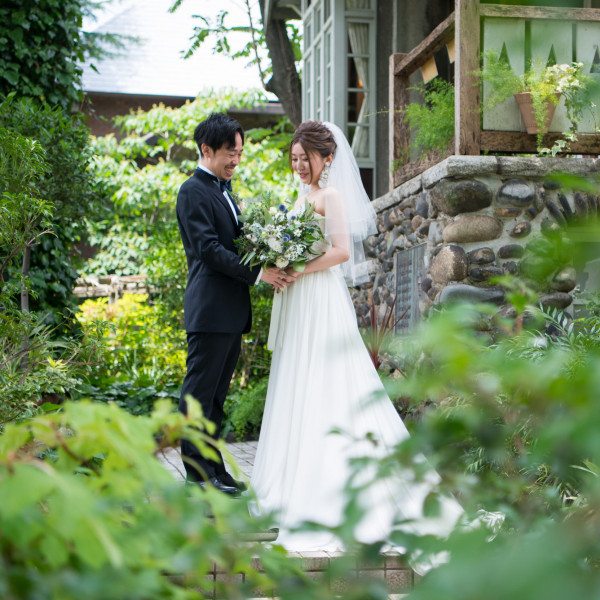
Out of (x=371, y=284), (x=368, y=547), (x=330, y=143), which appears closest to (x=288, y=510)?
(x=330, y=143)

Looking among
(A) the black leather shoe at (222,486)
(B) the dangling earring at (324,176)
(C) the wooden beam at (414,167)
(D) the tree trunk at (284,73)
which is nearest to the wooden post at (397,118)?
(C) the wooden beam at (414,167)

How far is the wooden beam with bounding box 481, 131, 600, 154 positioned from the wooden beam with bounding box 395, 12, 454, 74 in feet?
2.56

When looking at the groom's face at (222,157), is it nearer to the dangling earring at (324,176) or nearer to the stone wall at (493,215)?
the dangling earring at (324,176)

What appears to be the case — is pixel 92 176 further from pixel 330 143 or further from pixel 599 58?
pixel 599 58

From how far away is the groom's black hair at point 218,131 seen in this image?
394 centimetres

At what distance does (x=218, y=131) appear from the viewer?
3.95 m

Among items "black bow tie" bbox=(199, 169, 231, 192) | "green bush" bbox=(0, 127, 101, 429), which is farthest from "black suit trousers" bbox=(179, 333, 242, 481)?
"black bow tie" bbox=(199, 169, 231, 192)

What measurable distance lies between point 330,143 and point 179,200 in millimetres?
867

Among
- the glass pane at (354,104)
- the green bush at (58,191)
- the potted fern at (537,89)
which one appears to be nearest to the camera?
the potted fern at (537,89)

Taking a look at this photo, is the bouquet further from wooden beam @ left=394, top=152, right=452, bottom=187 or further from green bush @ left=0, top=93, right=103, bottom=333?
green bush @ left=0, top=93, right=103, bottom=333

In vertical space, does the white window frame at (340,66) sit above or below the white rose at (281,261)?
above

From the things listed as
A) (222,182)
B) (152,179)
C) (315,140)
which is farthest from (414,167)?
(152,179)

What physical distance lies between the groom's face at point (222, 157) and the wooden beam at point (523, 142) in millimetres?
1829

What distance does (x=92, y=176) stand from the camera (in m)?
6.52
